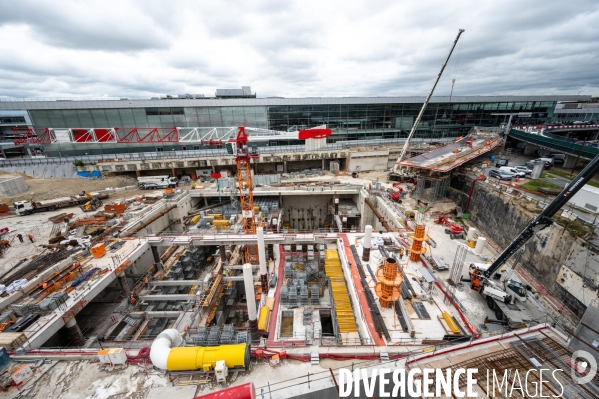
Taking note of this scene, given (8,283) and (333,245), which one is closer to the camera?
(8,283)

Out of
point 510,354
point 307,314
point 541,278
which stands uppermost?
point 510,354

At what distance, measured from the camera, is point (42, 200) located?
3681 cm

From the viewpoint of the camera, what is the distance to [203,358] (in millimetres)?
11641

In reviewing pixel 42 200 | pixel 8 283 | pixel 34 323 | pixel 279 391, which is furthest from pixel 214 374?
pixel 42 200

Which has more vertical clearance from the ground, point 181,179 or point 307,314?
point 181,179

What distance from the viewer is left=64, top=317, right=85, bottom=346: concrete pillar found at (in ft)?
59.2

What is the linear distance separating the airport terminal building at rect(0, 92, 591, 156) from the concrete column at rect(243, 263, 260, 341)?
31035mm

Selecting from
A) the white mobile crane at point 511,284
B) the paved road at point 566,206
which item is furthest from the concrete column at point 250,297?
the paved road at point 566,206

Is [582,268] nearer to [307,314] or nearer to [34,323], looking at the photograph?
[307,314]

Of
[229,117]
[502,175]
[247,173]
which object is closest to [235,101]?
[229,117]

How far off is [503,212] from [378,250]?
1415 centimetres

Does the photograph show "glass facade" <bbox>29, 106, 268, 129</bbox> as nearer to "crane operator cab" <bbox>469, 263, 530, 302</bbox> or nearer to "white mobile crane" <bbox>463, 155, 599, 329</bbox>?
"crane operator cab" <bbox>469, 263, 530, 302</bbox>

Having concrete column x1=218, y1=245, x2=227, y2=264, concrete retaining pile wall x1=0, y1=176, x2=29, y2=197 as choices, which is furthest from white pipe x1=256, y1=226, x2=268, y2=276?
concrete retaining pile wall x1=0, y1=176, x2=29, y2=197

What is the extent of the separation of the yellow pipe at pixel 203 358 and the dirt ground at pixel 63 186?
123ft
